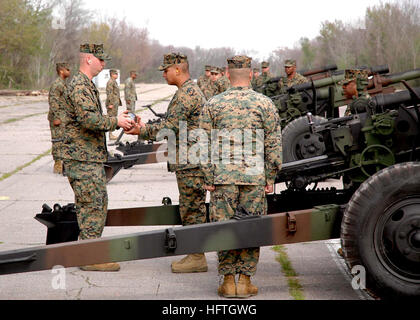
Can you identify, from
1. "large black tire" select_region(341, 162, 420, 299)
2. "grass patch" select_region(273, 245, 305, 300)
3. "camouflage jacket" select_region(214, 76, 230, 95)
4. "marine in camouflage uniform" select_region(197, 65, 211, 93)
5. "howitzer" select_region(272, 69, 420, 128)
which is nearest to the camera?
"large black tire" select_region(341, 162, 420, 299)

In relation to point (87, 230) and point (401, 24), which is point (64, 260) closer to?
point (87, 230)

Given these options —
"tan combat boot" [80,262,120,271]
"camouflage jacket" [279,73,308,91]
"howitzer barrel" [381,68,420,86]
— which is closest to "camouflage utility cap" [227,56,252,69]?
"tan combat boot" [80,262,120,271]

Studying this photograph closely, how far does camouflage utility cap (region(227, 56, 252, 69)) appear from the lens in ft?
16.6

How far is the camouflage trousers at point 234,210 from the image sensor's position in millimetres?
5027

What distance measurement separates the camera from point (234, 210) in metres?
5.07

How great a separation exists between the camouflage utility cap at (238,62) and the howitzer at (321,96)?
6.29 meters

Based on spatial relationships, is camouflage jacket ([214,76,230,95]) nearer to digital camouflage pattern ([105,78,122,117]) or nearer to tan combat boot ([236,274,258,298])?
digital camouflage pattern ([105,78,122,117])

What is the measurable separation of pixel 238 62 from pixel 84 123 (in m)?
1.45

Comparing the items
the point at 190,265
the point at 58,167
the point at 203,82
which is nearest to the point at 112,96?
the point at 203,82

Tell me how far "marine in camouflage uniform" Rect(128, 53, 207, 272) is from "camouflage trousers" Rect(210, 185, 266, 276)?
2.49 feet

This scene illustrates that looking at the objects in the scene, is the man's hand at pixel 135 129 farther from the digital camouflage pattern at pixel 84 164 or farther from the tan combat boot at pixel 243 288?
the tan combat boot at pixel 243 288

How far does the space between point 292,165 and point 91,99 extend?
191 centimetres
